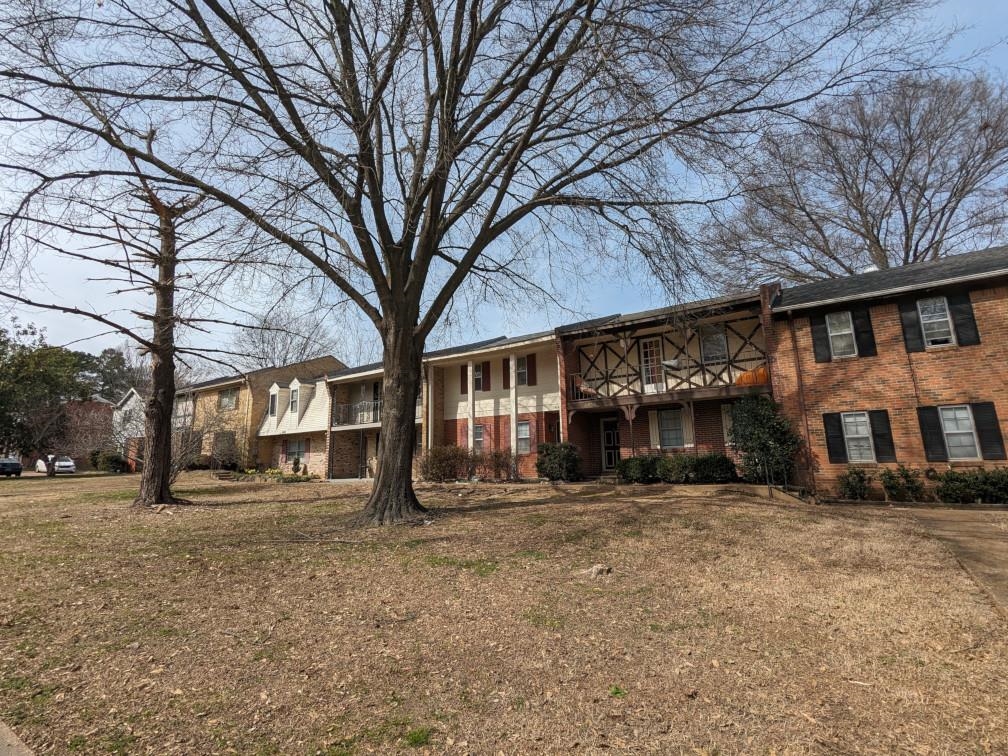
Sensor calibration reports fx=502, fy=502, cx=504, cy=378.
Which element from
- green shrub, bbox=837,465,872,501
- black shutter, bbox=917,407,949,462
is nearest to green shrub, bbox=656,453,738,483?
green shrub, bbox=837,465,872,501

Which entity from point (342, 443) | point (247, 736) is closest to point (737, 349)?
point (247, 736)

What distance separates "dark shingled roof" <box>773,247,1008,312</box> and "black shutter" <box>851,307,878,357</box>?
0.57m

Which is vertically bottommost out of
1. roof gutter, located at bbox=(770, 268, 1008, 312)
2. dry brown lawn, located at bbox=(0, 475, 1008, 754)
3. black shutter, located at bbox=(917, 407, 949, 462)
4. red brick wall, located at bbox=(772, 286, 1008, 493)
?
dry brown lawn, located at bbox=(0, 475, 1008, 754)

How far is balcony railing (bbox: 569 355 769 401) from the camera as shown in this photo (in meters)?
16.5

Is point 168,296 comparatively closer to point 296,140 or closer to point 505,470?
point 296,140

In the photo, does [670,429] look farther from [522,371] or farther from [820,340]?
[522,371]

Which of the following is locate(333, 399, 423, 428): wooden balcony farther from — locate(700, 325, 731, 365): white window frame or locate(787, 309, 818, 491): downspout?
locate(787, 309, 818, 491): downspout

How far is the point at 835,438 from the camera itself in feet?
46.9

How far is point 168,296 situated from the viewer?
40.8 feet

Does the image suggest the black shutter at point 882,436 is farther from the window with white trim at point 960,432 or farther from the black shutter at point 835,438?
the window with white trim at point 960,432

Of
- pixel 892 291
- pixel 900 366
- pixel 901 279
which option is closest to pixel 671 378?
pixel 900 366

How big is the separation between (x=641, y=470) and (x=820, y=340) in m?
6.55

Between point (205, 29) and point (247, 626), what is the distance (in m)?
8.63

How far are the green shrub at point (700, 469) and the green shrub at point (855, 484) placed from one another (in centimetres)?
282
